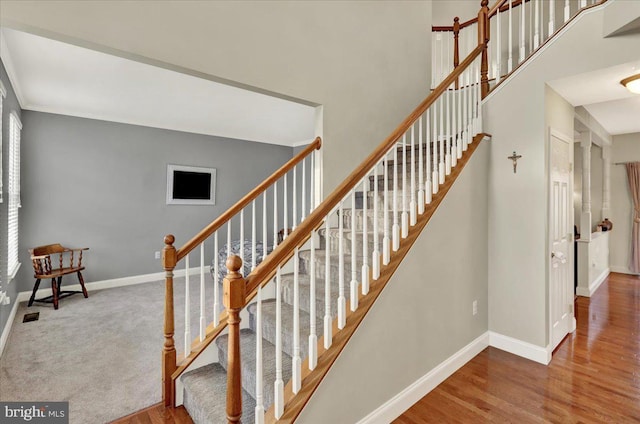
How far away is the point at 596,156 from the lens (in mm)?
5832

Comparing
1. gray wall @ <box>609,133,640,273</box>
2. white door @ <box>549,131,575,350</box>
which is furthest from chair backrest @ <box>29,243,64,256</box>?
gray wall @ <box>609,133,640,273</box>

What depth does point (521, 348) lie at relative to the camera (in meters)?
2.84

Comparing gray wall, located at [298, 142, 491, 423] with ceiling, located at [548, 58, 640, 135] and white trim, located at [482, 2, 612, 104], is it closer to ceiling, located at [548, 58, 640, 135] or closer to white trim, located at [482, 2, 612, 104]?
white trim, located at [482, 2, 612, 104]

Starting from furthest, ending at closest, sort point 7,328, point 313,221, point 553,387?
point 7,328 → point 553,387 → point 313,221

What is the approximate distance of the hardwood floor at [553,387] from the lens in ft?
6.68

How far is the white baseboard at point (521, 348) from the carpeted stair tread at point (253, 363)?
2.20 m

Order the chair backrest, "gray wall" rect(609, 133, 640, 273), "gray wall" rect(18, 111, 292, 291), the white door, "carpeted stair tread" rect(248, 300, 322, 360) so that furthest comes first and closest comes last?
"gray wall" rect(609, 133, 640, 273) < "gray wall" rect(18, 111, 292, 291) < the chair backrest < the white door < "carpeted stair tread" rect(248, 300, 322, 360)

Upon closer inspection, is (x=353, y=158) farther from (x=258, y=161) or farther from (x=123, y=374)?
(x=258, y=161)

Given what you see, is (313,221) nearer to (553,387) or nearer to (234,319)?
(234,319)

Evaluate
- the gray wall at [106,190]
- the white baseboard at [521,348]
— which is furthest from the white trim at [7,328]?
the white baseboard at [521,348]

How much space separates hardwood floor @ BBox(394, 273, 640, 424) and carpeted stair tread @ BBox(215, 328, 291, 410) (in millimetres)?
853

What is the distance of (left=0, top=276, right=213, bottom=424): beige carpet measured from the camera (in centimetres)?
221

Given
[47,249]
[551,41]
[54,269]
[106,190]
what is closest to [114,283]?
[54,269]

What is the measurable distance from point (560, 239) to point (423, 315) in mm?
1832
